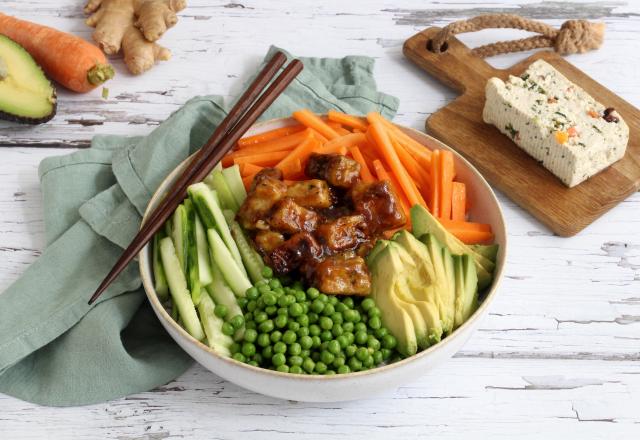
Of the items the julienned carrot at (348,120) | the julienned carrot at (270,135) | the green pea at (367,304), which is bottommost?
the green pea at (367,304)

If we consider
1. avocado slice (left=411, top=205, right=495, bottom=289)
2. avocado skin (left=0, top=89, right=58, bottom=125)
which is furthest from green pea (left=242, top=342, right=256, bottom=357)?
avocado skin (left=0, top=89, right=58, bottom=125)

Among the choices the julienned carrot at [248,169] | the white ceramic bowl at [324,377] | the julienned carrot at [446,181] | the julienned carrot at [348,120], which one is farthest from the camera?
the julienned carrot at [348,120]

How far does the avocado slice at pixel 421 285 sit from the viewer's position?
2.83 meters

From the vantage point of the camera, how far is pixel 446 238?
313 centimetres

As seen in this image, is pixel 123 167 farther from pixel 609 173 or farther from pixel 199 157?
pixel 609 173

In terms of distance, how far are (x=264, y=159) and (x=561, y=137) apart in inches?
58.2

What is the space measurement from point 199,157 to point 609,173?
209 centimetres

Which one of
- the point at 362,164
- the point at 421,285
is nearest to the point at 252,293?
the point at 421,285

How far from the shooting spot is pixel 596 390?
3162 millimetres

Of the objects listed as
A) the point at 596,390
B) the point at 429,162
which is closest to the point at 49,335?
the point at 429,162

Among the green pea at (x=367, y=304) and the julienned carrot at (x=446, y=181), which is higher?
the julienned carrot at (x=446, y=181)

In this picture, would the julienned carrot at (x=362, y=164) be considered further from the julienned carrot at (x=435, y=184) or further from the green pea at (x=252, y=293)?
the green pea at (x=252, y=293)

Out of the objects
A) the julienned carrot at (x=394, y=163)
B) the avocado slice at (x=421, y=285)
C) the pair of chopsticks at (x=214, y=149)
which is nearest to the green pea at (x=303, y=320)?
the avocado slice at (x=421, y=285)

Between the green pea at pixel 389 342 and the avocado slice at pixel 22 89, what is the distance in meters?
2.40
